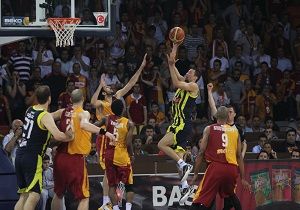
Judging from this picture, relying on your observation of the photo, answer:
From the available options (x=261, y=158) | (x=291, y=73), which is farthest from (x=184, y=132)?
(x=291, y=73)

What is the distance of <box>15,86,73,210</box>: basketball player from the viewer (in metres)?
16.8

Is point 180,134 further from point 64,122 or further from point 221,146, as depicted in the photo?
point 64,122

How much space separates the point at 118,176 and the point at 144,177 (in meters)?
1.38

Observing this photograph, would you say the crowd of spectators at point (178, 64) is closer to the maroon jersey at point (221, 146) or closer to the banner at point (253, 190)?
the banner at point (253, 190)

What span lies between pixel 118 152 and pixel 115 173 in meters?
0.40

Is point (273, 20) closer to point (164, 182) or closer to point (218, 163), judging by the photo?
point (164, 182)

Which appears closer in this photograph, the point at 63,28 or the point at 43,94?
the point at 43,94

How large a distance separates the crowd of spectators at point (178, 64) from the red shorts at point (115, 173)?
122 inches

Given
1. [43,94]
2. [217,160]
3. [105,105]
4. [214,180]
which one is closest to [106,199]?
[105,105]

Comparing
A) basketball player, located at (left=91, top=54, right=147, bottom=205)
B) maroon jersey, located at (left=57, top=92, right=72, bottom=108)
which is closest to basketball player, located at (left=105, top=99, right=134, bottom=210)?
basketball player, located at (left=91, top=54, right=147, bottom=205)

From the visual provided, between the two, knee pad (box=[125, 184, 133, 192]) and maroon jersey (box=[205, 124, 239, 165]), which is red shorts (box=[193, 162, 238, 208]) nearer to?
maroon jersey (box=[205, 124, 239, 165])

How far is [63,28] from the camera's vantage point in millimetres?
20047

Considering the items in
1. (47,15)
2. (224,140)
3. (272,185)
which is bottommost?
(272,185)

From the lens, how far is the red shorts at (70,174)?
686 inches
